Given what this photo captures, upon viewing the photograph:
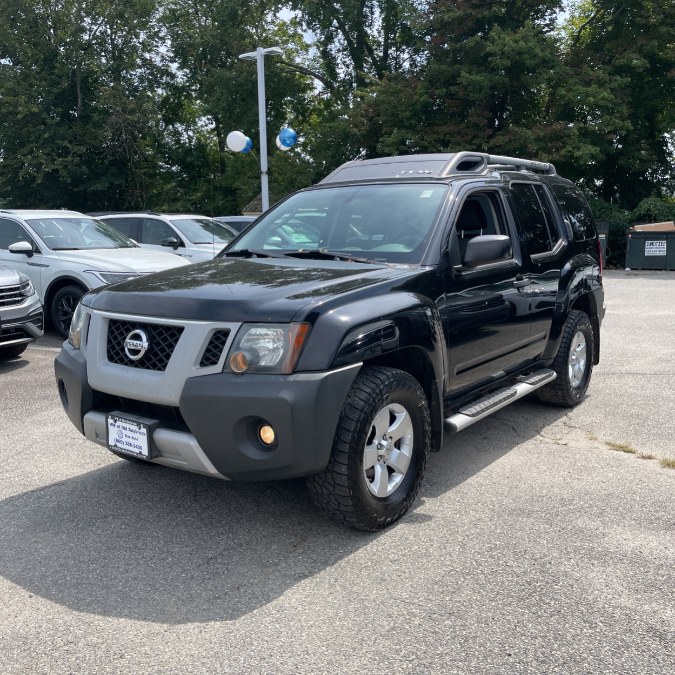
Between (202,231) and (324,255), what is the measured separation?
8.52 m

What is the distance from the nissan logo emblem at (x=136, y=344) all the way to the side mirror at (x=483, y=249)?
1869 mm

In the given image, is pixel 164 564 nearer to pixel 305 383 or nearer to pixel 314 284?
pixel 305 383

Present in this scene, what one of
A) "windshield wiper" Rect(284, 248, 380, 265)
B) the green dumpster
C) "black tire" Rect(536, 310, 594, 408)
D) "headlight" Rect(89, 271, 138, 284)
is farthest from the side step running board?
the green dumpster

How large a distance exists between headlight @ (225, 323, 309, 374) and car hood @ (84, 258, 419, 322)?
5cm

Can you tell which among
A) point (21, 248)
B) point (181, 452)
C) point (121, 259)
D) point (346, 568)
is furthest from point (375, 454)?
point (21, 248)

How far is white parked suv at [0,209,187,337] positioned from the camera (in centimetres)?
899

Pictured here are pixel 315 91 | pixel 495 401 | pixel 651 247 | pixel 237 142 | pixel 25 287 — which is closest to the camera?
pixel 495 401

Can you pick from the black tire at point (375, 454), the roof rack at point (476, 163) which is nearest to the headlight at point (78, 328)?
the black tire at point (375, 454)

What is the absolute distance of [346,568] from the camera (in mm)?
3344

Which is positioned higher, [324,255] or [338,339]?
[324,255]

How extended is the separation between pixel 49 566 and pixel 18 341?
4806 millimetres

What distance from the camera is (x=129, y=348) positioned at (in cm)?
357

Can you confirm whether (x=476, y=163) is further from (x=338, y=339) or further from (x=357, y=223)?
(x=338, y=339)

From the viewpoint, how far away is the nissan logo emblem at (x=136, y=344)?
3518mm
